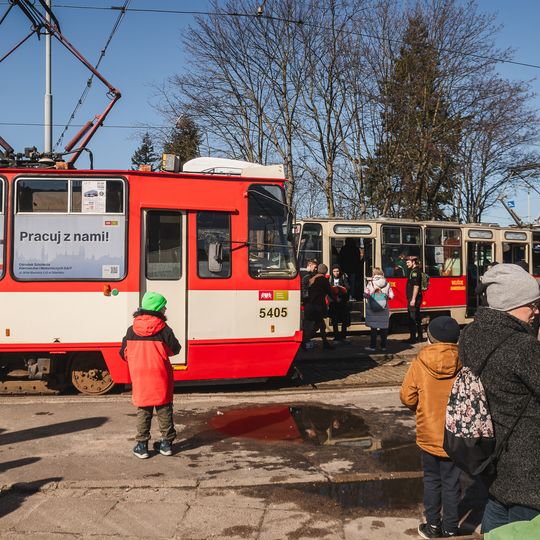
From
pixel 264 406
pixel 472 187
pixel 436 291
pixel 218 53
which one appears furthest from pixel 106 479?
pixel 472 187

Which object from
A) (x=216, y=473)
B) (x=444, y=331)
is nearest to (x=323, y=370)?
(x=216, y=473)

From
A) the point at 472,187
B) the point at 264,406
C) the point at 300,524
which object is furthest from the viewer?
the point at 472,187

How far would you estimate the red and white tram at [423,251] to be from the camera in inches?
608

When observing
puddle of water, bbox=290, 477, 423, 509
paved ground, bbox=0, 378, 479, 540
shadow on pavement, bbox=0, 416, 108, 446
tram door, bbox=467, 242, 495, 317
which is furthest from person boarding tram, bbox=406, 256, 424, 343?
puddle of water, bbox=290, 477, 423, 509

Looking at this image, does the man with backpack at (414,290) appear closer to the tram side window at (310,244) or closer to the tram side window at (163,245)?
the tram side window at (310,244)

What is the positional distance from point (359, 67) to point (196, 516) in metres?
21.6

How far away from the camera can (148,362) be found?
600cm

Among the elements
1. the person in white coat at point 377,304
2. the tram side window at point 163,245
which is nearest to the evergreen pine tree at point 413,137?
the person in white coat at point 377,304

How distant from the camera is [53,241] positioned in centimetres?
846

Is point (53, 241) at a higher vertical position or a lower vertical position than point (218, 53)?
lower

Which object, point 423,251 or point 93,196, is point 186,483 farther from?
point 423,251

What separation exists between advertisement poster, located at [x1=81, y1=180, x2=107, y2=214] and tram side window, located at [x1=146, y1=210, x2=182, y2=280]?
2.08 feet

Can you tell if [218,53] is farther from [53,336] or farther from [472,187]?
[53,336]

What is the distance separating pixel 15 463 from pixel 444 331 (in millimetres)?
4125
